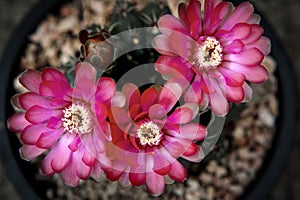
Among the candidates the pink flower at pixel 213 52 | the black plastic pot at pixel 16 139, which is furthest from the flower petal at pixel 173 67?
the black plastic pot at pixel 16 139

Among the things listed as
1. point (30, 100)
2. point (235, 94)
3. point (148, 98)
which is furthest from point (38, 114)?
point (235, 94)

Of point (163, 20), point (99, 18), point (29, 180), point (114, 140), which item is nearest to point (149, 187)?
point (114, 140)

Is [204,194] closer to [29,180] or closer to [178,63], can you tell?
[29,180]

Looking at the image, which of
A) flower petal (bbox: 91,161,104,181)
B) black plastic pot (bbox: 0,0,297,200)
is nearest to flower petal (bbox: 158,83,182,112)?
flower petal (bbox: 91,161,104,181)

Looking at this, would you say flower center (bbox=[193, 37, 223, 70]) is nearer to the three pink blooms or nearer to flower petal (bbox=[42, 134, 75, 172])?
the three pink blooms

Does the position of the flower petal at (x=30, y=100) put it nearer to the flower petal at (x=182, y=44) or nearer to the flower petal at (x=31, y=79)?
the flower petal at (x=31, y=79)

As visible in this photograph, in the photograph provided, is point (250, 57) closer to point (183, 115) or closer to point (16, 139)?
point (183, 115)
